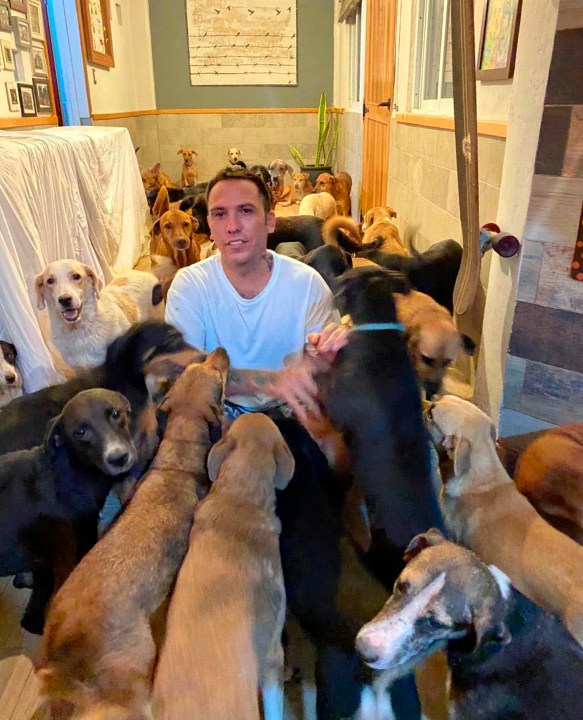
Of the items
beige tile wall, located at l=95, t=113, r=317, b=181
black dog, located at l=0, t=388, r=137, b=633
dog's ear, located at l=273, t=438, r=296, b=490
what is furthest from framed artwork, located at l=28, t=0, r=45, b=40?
dog's ear, located at l=273, t=438, r=296, b=490

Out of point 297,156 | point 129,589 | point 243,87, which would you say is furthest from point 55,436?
point 243,87

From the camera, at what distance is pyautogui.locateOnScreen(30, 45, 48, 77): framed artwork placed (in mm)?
5816

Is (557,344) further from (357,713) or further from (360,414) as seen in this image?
(357,713)

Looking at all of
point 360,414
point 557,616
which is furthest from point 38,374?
point 557,616

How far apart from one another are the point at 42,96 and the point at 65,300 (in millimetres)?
4247

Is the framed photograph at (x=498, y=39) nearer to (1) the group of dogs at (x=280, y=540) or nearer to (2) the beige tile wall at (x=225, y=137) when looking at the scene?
(1) the group of dogs at (x=280, y=540)

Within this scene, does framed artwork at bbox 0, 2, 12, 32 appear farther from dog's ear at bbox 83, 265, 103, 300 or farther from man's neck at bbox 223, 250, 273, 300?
man's neck at bbox 223, 250, 273, 300

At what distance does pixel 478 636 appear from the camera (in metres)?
1.31

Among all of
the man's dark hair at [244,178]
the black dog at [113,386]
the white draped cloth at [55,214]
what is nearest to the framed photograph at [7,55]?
the white draped cloth at [55,214]

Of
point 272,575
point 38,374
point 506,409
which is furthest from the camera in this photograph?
point 38,374

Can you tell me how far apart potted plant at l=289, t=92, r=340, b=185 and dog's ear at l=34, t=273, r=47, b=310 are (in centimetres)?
776

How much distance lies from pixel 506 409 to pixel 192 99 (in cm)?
1026

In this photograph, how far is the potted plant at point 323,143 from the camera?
10344 millimetres

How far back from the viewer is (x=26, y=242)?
3.36 metres
